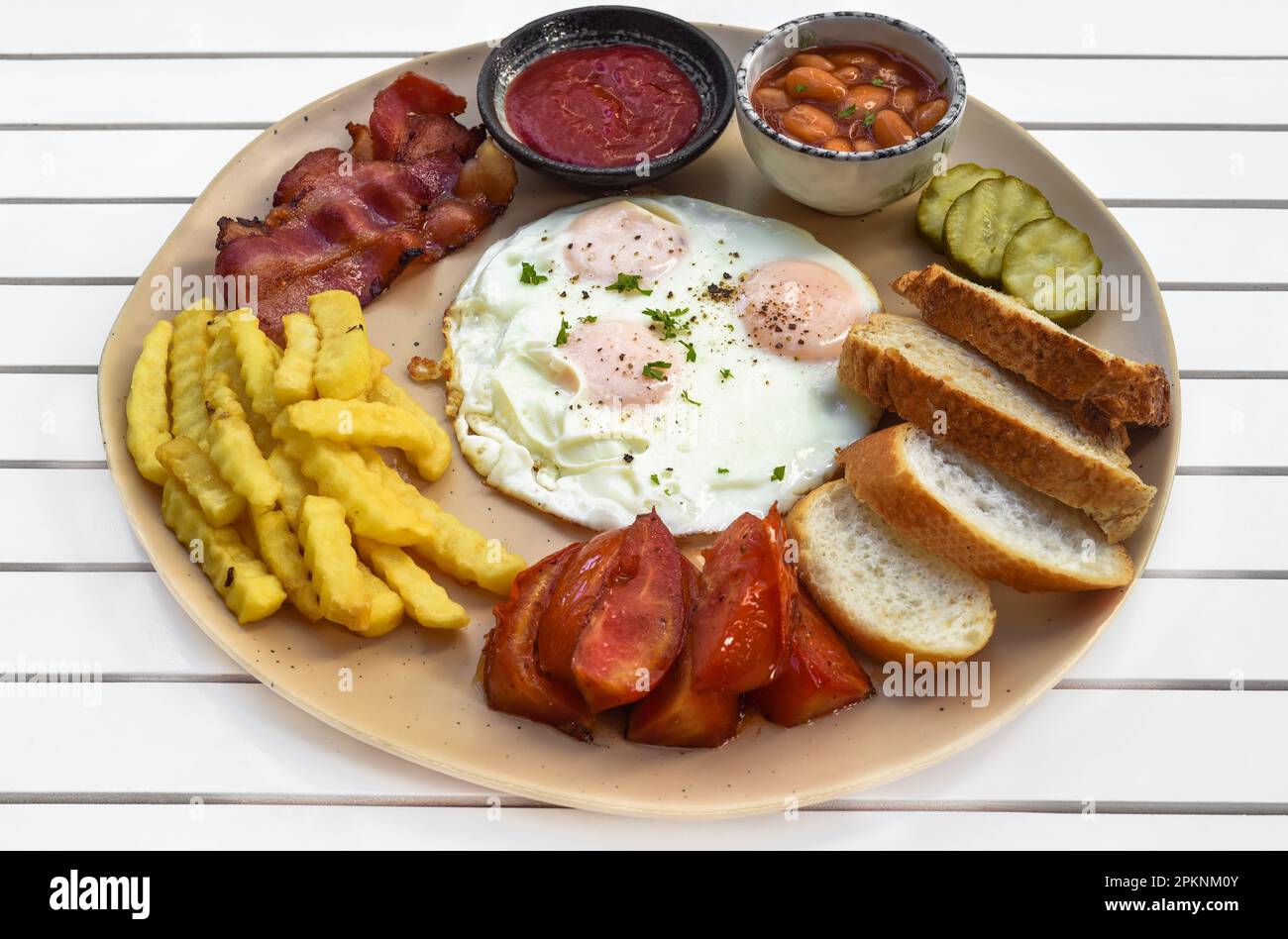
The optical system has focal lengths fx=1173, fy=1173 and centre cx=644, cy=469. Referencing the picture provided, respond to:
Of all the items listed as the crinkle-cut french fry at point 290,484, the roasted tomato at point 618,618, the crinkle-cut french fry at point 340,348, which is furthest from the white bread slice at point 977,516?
the crinkle-cut french fry at point 290,484

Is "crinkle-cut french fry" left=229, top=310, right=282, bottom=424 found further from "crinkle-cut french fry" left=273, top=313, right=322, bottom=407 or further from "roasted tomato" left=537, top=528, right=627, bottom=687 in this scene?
"roasted tomato" left=537, top=528, right=627, bottom=687

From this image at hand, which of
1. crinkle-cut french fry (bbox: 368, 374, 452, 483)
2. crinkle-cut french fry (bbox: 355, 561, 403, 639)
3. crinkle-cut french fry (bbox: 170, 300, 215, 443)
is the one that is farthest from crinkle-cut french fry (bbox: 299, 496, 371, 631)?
crinkle-cut french fry (bbox: 170, 300, 215, 443)

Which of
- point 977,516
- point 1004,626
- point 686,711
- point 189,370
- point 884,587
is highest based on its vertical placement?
point 189,370

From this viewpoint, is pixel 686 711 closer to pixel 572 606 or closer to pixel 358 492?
pixel 572 606

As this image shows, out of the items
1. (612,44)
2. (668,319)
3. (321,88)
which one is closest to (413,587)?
(668,319)

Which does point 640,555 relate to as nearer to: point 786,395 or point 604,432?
point 604,432

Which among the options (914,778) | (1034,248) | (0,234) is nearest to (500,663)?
(914,778)

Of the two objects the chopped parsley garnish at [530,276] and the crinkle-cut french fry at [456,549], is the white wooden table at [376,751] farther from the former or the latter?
the chopped parsley garnish at [530,276]
